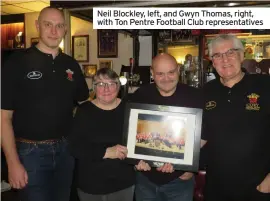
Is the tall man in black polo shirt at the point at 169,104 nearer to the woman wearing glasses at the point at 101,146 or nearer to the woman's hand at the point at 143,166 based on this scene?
the woman's hand at the point at 143,166

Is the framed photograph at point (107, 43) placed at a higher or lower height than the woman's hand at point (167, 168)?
higher

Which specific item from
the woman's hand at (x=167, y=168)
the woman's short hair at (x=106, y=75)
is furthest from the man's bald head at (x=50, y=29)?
the woman's hand at (x=167, y=168)

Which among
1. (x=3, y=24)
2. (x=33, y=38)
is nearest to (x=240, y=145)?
(x=33, y=38)

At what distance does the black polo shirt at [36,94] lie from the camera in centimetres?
202

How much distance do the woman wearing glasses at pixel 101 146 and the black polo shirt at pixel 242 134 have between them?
667 millimetres

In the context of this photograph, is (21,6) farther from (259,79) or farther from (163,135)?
(259,79)

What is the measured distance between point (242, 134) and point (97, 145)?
39.0 inches

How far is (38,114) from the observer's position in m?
2.08

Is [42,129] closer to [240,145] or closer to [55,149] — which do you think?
[55,149]

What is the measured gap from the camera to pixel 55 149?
7.10ft

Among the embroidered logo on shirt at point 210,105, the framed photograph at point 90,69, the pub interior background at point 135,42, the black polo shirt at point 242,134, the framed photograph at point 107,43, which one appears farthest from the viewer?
the framed photograph at point 90,69

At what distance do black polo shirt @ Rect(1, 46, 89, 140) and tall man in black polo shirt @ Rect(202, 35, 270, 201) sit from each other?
1.09 metres

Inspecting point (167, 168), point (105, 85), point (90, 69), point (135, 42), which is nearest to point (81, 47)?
point (90, 69)

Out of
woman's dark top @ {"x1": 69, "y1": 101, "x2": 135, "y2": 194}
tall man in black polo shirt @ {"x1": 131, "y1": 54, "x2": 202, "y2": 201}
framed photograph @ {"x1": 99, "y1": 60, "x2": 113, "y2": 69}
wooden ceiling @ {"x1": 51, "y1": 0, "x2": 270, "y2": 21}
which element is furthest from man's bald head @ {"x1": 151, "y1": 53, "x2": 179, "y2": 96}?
framed photograph @ {"x1": 99, "y1": 60, "x2": 113, "y2": 69}
